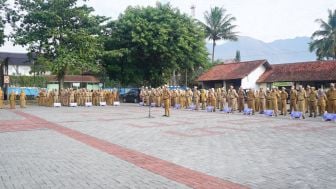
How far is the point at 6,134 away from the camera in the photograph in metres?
13.3

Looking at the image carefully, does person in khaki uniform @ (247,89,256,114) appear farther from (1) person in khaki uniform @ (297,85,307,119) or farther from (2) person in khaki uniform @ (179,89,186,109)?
(2) person in khaki uniform @ (179,89,186,109)

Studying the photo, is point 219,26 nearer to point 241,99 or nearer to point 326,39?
point 326,39

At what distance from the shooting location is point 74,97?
113 ft

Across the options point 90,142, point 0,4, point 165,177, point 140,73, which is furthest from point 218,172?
point 0,4

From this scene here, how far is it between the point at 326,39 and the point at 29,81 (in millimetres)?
41597

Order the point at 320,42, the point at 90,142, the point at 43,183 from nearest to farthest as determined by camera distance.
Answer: the point at 43,183
the point at 90,142
the point at 320,42

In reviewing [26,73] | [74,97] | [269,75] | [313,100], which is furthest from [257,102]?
[26,73]

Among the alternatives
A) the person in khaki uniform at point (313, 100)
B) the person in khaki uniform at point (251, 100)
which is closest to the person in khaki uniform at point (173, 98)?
the person in khaki uniform at point (251, 100)

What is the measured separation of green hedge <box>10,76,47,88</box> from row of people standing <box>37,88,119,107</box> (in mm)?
22826

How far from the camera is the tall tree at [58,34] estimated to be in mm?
35125

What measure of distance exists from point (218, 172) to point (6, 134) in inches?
341

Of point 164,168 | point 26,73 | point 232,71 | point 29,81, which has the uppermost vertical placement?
point 26,73

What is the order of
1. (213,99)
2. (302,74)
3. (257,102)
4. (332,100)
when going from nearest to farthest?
(332,100) → (257,102) → (213,99) → (302,74)

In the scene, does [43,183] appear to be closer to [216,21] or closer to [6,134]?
[6,134]
